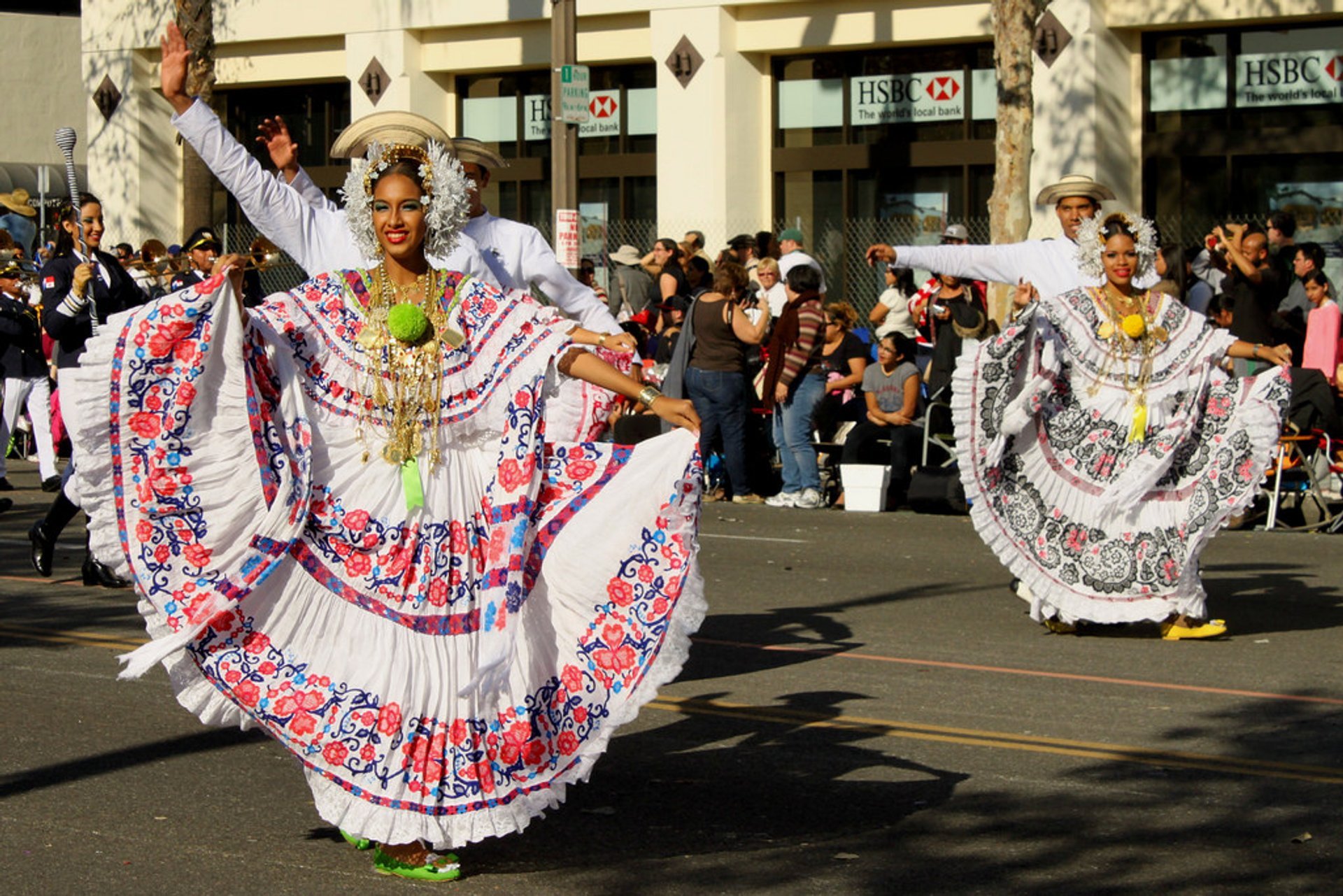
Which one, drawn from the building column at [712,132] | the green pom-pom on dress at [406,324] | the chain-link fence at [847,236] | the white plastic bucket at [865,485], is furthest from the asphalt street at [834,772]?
the building column at [712,132]

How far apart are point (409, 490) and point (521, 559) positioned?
0.37 meters

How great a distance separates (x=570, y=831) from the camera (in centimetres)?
611

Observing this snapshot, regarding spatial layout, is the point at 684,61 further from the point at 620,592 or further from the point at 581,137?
the point at 620,592

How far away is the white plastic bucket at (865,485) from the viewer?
1598 cm

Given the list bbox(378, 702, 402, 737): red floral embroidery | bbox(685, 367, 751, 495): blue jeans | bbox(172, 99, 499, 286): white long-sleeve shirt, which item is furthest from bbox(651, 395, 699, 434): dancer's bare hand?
bbox(685, 367, 751, 495): blue jeans

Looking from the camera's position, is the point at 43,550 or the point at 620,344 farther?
the point at 43,550

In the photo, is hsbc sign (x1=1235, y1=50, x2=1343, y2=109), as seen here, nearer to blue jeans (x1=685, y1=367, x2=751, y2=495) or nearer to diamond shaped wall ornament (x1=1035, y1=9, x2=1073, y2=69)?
diamond shaped wall ornament (x1=1035, y1=9, x2=1073, y2=69)

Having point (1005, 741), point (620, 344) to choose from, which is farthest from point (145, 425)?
point (1005, 741)

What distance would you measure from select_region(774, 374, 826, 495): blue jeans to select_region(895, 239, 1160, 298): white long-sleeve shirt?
537 cm

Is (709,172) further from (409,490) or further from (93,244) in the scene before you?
(409,490)

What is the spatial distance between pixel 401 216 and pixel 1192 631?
17.2ft

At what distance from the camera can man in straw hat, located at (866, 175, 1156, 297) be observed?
10.5 meters

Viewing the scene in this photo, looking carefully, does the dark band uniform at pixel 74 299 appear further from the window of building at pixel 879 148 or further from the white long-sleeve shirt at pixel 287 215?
the window of building at pixel 879 148

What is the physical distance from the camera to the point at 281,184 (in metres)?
7.74
